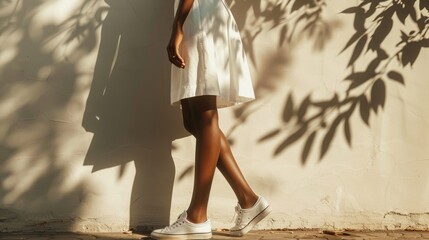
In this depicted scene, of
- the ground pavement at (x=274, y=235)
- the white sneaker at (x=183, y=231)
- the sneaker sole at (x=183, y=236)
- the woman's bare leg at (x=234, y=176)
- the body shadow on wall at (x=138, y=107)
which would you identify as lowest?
the ground pavement at (x=274, y=235)

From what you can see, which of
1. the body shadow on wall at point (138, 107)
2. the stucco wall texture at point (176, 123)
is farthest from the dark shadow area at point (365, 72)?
the body shadow on wall at point (138, 107)

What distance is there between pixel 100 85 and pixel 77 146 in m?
0.40

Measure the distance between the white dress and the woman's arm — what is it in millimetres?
61

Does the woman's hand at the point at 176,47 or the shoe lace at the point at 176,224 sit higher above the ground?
the woman's hand at the point at 176,47

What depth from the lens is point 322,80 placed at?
4172mm

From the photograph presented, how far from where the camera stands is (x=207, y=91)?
359 centimetres

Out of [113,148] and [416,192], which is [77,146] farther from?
[416,192]

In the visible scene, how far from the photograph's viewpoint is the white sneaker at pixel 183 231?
3699 millimetres

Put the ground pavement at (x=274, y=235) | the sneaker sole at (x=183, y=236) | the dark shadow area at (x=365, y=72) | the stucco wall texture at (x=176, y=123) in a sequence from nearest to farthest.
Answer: the sneaker sole at (x=183, y=236) < the ground pavement at (x=274, y=235) < the stucco wall texture at (x=176, y=123) < the dark shadow area at (x=365, y=72)

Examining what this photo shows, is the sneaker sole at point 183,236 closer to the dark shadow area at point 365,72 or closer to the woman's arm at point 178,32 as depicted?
the dark shadow area at point 365,72

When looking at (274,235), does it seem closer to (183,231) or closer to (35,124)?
(183,231)

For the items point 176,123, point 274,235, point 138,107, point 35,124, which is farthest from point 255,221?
point 35,124

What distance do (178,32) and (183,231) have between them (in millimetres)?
1123

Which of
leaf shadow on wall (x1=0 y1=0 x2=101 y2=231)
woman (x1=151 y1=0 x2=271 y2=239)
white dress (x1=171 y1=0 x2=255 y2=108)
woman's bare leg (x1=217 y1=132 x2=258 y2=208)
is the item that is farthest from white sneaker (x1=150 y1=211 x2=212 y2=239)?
white dress (x1=171 y1=0 x2=255 y2=108)
